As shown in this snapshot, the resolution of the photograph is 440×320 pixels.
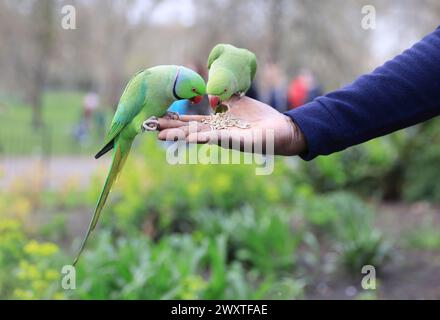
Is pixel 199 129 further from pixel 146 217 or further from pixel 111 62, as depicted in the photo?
pixel 111 62

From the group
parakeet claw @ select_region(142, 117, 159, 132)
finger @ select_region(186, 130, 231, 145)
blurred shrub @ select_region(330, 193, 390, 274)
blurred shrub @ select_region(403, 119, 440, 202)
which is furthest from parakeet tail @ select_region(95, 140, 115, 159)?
blurred shrub @ select_region(403, 119, 440, 202)

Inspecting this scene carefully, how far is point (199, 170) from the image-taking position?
6.43 metres

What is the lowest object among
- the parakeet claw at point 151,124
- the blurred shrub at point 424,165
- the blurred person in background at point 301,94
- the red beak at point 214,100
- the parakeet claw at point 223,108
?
the parakeet claw at point 151,124

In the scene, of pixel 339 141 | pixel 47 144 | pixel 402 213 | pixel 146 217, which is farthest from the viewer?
pixel 47 144

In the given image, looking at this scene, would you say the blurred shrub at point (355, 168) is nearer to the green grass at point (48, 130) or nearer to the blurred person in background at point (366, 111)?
the green grass at point (48, 130)

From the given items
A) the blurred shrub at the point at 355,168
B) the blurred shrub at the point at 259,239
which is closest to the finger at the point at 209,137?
the blurred shrub at the point at 259,239

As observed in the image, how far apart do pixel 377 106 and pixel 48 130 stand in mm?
15928

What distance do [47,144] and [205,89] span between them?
38.5ft

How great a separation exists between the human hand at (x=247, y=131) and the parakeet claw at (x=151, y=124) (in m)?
0.02

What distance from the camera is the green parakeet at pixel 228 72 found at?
86.6 inches

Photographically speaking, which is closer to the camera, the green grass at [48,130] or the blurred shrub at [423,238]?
the blurred shrub at [423,238]

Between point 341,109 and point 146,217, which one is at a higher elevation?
point 146,217
